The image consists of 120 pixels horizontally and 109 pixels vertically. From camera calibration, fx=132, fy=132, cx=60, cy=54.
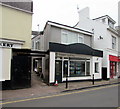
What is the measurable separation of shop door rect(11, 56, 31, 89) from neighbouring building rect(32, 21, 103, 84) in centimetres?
227

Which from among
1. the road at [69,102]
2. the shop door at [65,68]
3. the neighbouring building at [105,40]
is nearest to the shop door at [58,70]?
the shop door at [65,68]

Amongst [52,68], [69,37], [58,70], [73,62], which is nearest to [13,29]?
[52,68]

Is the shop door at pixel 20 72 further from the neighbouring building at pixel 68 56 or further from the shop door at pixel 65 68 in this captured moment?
the shop door at pixel 65 68

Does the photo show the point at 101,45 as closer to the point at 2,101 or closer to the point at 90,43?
the point at 90,43

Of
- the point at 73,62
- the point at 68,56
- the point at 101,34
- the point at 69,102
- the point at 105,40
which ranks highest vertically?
the point at 101,34

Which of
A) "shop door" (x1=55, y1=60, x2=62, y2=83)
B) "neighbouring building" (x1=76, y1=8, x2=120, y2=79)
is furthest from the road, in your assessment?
"neighbouring building" (x1=76, y1=8, x2=120, y2=79)

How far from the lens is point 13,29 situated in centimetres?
1220

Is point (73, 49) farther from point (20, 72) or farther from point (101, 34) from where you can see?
point (101, 34)

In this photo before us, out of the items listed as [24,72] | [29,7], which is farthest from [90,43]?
[24,72]

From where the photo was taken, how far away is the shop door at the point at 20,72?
10070mm

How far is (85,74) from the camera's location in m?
16.0

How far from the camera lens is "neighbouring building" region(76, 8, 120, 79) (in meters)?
18.1

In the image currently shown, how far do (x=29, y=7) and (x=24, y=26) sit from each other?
2380 mm

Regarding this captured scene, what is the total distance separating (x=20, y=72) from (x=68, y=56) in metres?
5.90
